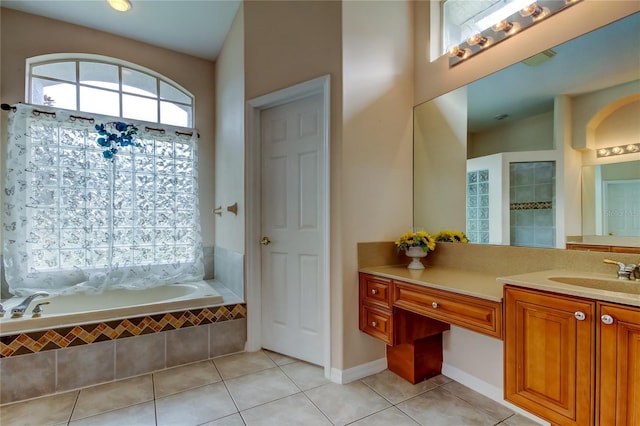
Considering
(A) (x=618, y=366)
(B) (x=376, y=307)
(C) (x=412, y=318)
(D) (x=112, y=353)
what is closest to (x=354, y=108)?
(B) (x=376, y=307)

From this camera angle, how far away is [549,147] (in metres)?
1.67

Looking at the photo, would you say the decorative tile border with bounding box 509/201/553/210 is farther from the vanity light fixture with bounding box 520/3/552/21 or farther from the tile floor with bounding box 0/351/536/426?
the tile floor with bounding box 0/351/536/426

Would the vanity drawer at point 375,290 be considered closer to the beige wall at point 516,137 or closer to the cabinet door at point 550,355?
the cabinet door at point 550,355

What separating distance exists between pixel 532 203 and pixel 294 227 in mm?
1558

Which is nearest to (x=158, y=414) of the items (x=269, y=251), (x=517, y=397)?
(x=269, y=251)

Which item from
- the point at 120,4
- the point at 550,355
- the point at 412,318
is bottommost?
the point at 412,318

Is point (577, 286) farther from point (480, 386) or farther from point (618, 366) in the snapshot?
point (480, 386)

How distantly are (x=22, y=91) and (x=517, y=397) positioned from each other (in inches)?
164

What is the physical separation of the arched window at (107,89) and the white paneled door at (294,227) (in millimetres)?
1485

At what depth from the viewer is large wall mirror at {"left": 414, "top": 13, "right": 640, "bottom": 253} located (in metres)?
1.40

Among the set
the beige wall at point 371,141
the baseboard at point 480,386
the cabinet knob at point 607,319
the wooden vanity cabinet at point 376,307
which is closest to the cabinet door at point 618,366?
the cabinet knob at point 607,319

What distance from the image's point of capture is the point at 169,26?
2861 mm

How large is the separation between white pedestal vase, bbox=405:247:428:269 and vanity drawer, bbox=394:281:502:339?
0.31 m

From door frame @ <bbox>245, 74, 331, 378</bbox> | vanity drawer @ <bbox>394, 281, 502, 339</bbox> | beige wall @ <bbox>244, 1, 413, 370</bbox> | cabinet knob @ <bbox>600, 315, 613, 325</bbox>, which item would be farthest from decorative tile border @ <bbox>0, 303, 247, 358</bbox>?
cabinet knob @ <bbox>600, 315, 613, 325</bbox>
